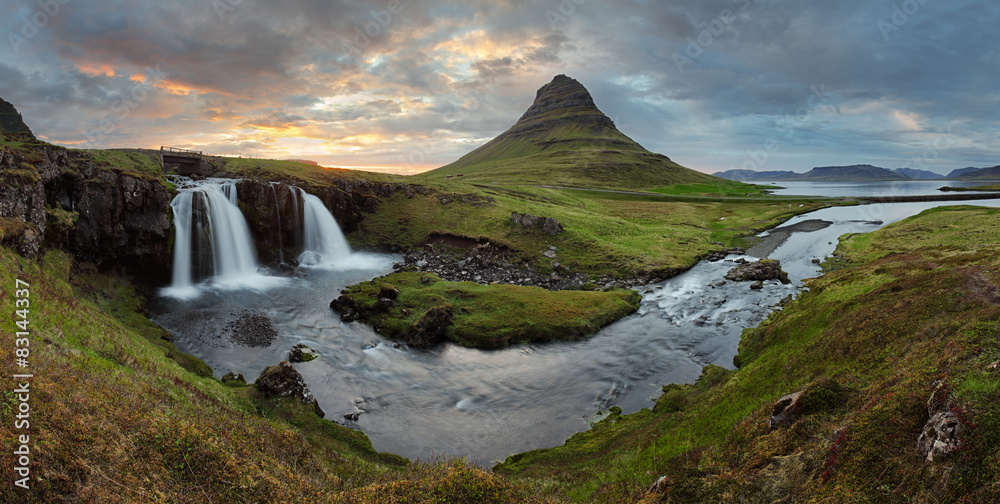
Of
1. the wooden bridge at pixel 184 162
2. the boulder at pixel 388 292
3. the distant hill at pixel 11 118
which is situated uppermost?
the distant hill at pixel 11 118

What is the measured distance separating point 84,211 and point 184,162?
4611 centimetres

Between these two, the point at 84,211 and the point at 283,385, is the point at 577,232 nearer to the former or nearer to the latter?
the point at 283,385

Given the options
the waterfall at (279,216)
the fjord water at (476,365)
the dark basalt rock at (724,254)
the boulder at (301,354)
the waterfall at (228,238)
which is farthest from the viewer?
the dark basalt rock at (724,254)

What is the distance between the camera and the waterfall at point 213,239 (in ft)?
139

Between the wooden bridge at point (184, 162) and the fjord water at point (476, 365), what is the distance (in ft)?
160

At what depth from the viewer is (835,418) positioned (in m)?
10.6

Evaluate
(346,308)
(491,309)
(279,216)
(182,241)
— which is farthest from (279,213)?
(491,309)

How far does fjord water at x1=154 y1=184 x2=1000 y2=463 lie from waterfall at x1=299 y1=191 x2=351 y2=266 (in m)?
13.9

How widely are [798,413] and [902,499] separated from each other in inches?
174

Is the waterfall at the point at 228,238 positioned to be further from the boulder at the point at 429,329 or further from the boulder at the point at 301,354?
the boulder at the point at 429,329

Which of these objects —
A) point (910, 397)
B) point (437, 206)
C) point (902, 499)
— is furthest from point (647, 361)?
point (437, 206)

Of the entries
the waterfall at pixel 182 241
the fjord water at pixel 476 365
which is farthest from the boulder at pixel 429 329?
the waterfall at pixel 182 241

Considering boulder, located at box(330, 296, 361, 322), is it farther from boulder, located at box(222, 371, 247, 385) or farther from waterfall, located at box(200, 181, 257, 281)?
waterfall, located at box(200, 181, 257, 281)

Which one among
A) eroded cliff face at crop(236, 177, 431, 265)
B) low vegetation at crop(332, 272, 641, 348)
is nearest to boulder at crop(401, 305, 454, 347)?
low vegetation at crop(332, 272, 641, 348)
